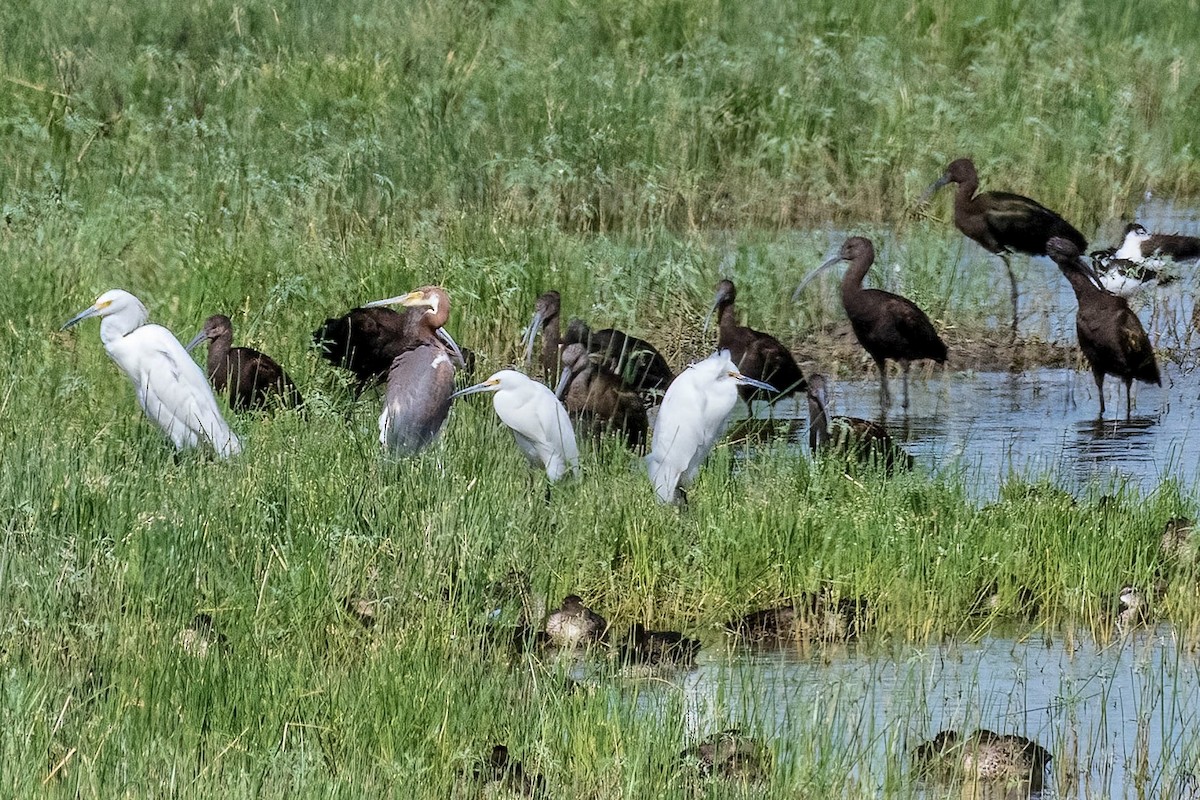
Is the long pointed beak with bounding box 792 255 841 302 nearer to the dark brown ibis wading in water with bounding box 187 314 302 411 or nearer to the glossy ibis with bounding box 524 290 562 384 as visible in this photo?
the glossy ibis with bounding box 524 290 562 384

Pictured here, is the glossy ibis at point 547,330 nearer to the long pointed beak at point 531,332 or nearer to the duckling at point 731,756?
the long pointed beak at point 531,332

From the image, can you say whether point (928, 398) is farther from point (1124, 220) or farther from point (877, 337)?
point (1124, 220)

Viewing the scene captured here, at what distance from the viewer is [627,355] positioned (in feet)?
30.1

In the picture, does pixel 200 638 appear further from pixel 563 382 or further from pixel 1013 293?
pixel 1013 293

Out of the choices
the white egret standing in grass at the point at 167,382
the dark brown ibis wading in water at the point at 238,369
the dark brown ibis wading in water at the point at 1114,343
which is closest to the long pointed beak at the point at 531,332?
the dark brown ibis wading in water at the point at 238,369

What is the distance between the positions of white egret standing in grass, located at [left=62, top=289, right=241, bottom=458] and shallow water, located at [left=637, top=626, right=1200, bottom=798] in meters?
2.31

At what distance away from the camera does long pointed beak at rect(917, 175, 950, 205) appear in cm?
1229

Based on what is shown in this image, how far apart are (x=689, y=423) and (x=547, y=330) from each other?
2474mm

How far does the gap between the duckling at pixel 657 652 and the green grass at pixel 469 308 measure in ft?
0.52

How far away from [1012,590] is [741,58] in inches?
351

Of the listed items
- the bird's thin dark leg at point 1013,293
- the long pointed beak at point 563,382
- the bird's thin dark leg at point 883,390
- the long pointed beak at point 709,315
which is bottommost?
the bird's thin dark leg at point 883,390

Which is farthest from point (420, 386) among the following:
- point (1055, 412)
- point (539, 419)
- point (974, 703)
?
point (1055, 412)

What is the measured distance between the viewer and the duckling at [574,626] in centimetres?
574

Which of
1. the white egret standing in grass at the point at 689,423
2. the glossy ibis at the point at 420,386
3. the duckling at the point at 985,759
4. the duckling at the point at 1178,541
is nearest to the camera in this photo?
the duckling at the point at 985,759
